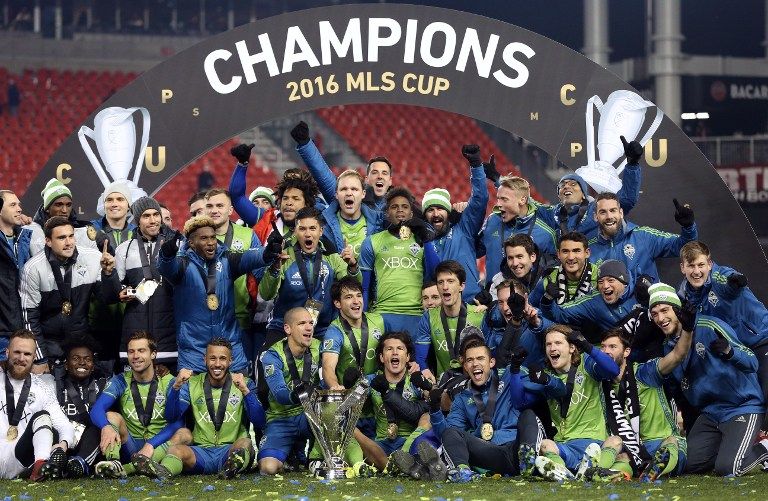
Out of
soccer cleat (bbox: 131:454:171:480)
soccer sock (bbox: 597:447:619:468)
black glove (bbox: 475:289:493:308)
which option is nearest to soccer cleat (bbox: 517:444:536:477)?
soccer sock (bbox: 597:447:619:468)

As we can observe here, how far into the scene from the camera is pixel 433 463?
702 centimetres

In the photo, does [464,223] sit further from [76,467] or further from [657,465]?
[76,467]

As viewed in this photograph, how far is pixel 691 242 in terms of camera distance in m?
7.60

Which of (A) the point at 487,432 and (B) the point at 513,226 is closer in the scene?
(A) the point at 487,432

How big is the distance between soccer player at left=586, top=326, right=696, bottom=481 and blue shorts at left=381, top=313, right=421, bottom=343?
48.6 inches

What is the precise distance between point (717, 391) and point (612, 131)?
8.29 feet

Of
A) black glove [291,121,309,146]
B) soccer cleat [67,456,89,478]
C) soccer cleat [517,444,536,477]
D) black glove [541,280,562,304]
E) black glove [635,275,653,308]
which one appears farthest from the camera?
black glove [291,121,309,146]

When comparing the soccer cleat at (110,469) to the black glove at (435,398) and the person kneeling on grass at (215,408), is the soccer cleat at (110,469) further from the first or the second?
the black glove at (435,398)

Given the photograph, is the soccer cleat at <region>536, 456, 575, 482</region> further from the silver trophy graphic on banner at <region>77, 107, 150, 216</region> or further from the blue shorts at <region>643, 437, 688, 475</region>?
the silver trophy graphic on banner at <region>77, 107, 150, 216</region>

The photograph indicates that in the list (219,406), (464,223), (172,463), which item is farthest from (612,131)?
(172,463)

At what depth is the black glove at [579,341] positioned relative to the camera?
7117mm

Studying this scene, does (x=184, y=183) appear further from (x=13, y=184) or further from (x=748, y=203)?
(x=748, y=203)

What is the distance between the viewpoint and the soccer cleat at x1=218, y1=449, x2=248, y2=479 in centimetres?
726

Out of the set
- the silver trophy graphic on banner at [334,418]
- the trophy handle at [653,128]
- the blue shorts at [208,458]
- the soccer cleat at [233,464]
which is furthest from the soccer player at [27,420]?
the trophy handle at [653,128]
